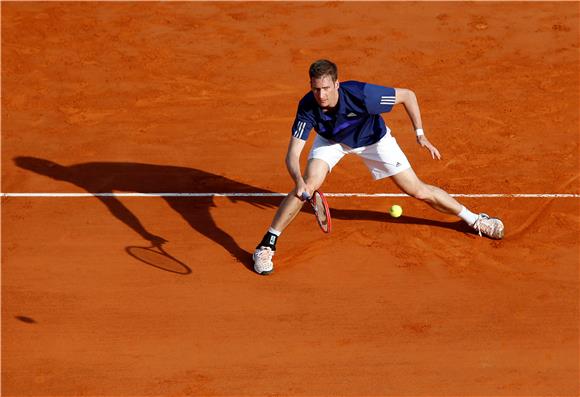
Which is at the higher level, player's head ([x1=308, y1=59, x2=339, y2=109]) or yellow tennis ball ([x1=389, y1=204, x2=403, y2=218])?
player's head ([x1=308, y1=59, x2=339, y2=109])

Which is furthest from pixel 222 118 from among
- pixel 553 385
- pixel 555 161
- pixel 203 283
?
pixel 553 385

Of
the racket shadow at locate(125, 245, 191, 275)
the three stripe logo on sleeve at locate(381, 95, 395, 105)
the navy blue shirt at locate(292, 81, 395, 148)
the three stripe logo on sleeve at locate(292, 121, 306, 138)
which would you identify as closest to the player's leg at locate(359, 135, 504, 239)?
the navy blue shirt at locate(292, 81, 395, 148)

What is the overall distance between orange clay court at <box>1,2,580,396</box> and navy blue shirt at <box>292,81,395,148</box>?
1439 millimetres

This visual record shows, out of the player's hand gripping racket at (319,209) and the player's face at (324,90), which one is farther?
the player's hand gripping racket at (319,209)

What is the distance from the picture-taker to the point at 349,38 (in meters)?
12.9

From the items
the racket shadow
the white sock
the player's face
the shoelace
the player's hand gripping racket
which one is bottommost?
the racket shadow

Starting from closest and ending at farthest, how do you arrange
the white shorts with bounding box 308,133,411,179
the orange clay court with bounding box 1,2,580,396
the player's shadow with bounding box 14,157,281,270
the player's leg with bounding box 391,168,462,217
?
the orange clay court with bounding box 1,2,580,396, the white shorts with bounding box 308,133,411,179, the player's leg with bounding box 391,168,462,217, the player's shadow with bounding box 14,157,281,270

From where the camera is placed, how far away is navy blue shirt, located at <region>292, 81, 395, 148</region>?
7.95 m

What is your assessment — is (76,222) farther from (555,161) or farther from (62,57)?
(555,161)

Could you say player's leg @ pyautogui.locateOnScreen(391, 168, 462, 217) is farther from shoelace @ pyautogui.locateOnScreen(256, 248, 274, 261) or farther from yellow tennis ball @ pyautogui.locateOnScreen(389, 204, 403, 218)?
shoelace @ pyautogui.locateOnScreen(256, 248, 274, 261)

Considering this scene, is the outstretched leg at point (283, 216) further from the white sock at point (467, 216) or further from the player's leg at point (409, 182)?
the white sock at point (467, 216)

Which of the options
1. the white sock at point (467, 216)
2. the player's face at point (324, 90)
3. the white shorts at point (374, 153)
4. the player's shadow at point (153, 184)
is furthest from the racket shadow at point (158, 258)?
the white sock at point (467, 216)

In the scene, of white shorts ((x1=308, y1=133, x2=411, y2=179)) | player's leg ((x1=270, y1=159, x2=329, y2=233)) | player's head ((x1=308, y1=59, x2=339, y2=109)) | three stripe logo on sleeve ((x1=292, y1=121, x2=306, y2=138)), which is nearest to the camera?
player's head ((x1=308, y1=59, x2=339, y2=109))

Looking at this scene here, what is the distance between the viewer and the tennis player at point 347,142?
7828mm
